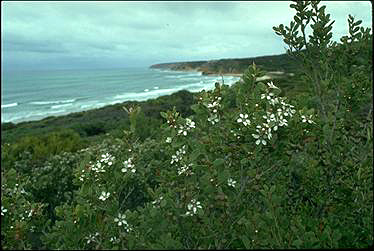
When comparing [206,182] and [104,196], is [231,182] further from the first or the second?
[104,196]

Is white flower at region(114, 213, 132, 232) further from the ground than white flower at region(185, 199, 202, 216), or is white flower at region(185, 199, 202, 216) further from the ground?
white flower at region(185, 199, 202, 216)

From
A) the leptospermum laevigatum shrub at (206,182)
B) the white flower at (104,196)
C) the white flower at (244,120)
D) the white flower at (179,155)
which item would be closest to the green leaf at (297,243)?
the leptospermum laevigatum shrub at (206,182)

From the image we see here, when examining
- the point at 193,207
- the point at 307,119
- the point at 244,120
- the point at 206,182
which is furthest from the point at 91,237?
the point at 307,119

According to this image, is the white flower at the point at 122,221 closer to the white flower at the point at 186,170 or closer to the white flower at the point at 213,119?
the white flower at the point at 186,170

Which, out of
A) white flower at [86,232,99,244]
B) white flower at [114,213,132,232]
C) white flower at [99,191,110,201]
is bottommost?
white flower at [86,232,99,244]

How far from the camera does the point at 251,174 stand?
8.55 feet

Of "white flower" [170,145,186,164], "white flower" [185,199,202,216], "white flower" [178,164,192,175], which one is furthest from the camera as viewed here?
"white flower" [170,145,186,164]

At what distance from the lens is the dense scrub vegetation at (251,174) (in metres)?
2.57

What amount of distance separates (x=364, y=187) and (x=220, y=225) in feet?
3.57

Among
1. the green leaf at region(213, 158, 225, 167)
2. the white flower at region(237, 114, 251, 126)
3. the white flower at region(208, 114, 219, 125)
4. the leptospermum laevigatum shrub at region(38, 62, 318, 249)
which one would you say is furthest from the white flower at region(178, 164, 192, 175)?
the white flower at region(237, 114, 251, 126)

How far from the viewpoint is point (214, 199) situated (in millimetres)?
2625

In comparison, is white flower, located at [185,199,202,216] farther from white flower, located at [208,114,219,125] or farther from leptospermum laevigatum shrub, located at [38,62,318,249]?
white flower, located at [208,114,219,125]

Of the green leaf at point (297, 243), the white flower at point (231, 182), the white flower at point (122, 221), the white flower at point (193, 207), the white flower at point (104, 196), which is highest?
the white flower at point (231, 182)

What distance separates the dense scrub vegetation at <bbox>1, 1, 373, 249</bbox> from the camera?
257cm
